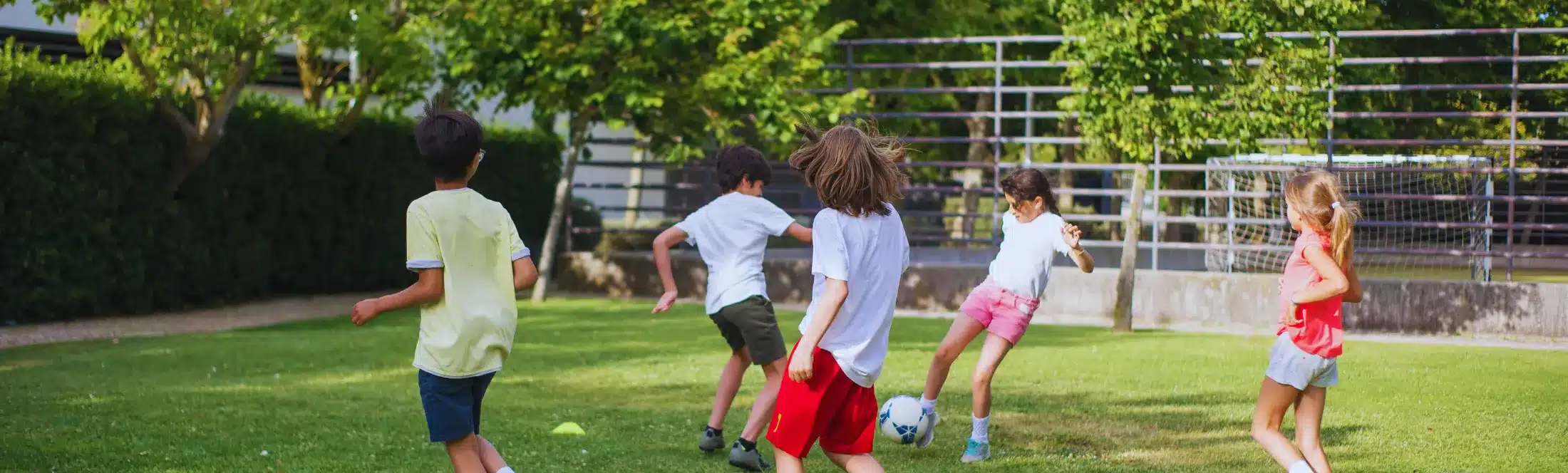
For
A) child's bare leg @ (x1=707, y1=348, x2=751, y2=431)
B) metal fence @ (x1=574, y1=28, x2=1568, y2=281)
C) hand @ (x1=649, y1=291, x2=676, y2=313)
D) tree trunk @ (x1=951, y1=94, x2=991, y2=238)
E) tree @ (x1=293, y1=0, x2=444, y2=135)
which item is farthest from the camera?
tree trunk @ (x1=951, y1=94, x2=991, y2=238)

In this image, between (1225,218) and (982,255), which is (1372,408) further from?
(982,255)

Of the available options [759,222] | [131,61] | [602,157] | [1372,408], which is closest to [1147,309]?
[1372,408]

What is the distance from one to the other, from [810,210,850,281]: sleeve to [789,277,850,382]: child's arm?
4cm

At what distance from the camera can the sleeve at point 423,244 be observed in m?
4.79

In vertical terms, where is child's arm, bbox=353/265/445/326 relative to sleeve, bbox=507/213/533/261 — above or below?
below

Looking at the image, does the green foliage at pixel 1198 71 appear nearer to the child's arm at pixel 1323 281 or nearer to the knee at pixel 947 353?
the knee at pixel 947 353

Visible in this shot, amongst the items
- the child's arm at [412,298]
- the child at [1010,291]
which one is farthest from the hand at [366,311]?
the child at [1010,291]

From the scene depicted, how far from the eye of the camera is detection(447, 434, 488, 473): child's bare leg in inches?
195

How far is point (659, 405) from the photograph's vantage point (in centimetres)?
872

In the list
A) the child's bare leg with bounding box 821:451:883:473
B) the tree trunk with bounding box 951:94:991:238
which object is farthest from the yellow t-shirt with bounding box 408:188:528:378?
the tree trunk with bounding box 951:94:991:238

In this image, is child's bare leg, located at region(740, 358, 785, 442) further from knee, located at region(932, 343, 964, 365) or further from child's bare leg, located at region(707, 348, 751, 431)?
knee, located at region(932, 343, 964, 365)

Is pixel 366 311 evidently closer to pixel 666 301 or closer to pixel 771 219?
pixel 666 301

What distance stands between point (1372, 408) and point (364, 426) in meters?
5.56

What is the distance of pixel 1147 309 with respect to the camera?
15.2 m
